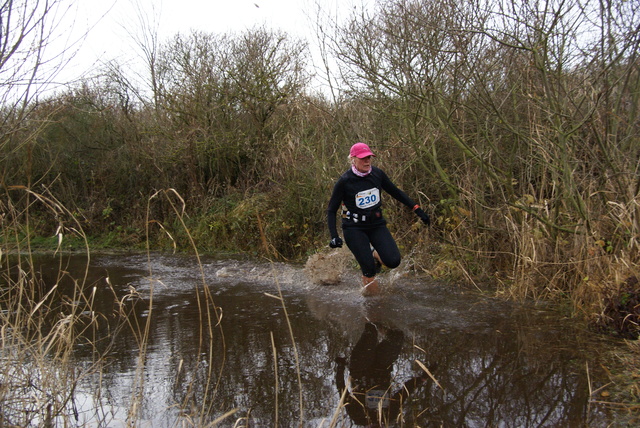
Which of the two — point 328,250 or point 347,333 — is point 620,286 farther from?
point 328,250

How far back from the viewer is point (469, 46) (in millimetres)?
7547

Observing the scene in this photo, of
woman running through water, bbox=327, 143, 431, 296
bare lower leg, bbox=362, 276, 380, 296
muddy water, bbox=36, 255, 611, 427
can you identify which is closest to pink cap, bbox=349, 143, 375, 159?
woman running through water, bbox=327, 143, 431, 296

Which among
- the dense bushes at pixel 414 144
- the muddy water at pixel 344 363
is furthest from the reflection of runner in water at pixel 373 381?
the dense bushes at pixel 414 144

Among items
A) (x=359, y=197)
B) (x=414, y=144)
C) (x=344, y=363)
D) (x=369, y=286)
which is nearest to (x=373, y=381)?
(x=344, y=363)

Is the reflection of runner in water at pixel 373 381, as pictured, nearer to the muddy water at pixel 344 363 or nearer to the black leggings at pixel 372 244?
the muddy water at pixel 344 363

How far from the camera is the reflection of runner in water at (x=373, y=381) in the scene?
3.79m

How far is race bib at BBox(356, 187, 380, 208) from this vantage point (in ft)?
23.1

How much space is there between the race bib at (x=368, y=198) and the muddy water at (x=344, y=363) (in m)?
1.22

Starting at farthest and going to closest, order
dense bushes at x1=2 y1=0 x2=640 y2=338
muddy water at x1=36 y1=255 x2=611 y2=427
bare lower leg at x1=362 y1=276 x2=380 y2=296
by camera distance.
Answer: bare lower leg at x1=362 y1=276 x2=380 y2=296
dense bushes at x1=2 y1=0 x2=640 y2=338
muddy water at x1=36 y1=255 x2=611 y2=427

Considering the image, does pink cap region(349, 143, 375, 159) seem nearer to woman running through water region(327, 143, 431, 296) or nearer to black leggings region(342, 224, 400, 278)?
woman running through water region(327, 143, 431, 296)

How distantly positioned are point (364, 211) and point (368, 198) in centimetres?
18

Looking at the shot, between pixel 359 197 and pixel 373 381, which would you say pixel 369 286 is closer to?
pixel 359 197

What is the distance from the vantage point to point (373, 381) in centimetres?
440

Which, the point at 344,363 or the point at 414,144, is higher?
the point at 414,144
